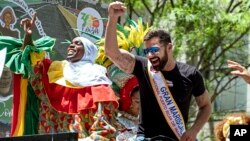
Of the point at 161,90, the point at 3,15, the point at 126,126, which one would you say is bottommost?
the point at 126,126

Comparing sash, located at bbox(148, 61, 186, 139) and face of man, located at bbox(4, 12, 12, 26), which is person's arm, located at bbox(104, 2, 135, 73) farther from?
face of man, located at bbox(4, 12, 12, 26)

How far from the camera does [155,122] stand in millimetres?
4254

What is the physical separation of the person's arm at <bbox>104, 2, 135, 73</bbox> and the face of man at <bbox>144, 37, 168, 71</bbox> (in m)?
0.14

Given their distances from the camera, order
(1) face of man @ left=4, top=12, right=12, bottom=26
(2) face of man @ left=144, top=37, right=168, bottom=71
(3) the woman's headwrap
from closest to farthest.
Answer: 1. (2) face of man @ left=144, top=37, right=168, bottom=71
2. (3) the woman's headwrap
3. (1) face of man @ left=4, top=12, right=12, bottom=26

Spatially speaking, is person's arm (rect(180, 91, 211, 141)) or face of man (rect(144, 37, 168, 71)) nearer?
face of man (rect(144, 37, 168, 71))

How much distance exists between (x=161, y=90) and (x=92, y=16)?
11.3 ft

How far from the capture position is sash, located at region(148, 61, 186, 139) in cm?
423

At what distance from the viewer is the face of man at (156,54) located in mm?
4199

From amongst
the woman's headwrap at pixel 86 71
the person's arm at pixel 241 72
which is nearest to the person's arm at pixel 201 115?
the person's arm at pixel 241 72

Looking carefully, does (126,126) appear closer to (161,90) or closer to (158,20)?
(161,90)

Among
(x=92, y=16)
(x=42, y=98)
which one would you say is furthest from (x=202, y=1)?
(x=42, y=98)

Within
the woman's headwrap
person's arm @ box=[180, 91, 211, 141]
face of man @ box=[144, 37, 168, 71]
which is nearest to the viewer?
face of man @ box=[144, 37, 168, 71]

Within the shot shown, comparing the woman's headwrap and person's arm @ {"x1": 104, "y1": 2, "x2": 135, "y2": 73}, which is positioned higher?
person's arm @ {"x1": 104, "y1": 2, "x2": 135, "y2": 73}

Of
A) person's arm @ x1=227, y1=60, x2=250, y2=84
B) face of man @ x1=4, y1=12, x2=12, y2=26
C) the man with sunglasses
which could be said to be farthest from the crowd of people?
face of man @ x1=4, y1=12, x2=12, y2=26
